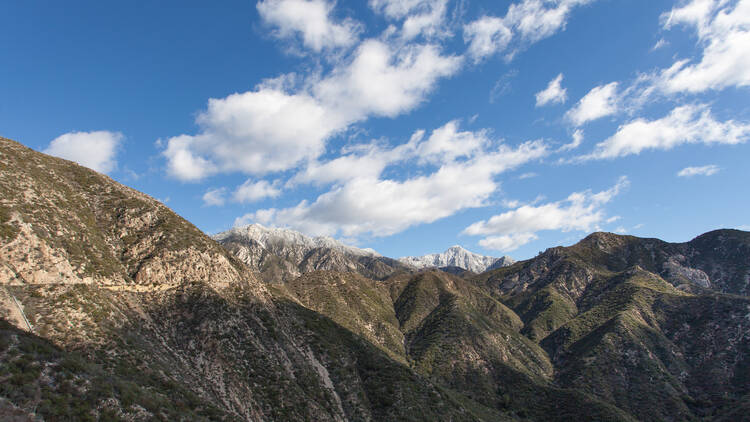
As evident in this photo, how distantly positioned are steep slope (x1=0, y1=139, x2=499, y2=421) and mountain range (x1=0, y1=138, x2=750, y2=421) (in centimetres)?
25

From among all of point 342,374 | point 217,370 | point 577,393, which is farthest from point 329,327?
point 577,393

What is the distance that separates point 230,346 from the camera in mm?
61219

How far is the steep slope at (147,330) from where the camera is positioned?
1249 inches

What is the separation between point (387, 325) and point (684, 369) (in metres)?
118

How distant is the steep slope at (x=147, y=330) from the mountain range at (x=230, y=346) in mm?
255

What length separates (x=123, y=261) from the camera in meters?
64.9

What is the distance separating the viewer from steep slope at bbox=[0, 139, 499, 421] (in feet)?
104

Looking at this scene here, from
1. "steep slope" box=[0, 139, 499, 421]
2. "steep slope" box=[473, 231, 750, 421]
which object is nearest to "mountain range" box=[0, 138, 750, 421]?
"steep slope" box=[0, 139, 499, 421]

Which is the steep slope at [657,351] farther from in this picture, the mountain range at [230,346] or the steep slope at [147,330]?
the steep slope at [147,330]

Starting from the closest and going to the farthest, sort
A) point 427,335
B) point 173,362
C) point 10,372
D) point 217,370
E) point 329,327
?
point 10,372 → point 173,362 → point 217,370 → point 329,327 → point 427,335

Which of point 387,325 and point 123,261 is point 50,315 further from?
point 387,325

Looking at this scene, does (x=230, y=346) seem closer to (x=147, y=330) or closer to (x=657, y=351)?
(x=147, y=330)

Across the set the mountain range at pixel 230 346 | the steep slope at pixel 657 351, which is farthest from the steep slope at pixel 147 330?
the steep slope at pixel 657 351

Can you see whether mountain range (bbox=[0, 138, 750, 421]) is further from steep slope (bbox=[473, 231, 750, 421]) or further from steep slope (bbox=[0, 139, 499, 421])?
steep slope (bbox=[473, 231, 750, 421])
